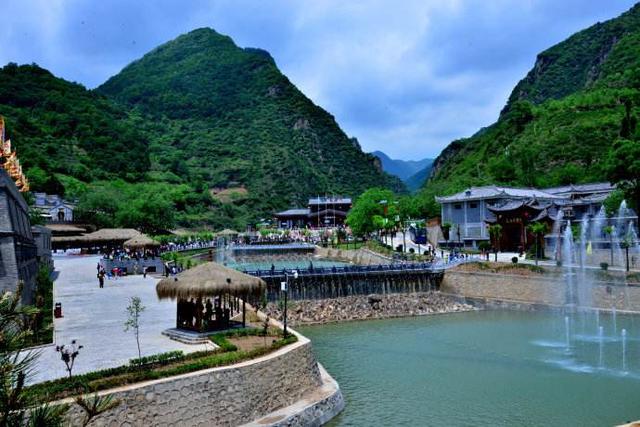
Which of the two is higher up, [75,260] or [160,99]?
[160,99]

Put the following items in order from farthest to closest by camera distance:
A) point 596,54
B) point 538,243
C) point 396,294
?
point 596,54 → point 538,243 → point 396,294

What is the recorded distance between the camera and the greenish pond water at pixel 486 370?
61.6 ft

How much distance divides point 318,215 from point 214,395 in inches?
4175

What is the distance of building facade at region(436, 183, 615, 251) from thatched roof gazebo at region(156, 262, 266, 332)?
39.8 m

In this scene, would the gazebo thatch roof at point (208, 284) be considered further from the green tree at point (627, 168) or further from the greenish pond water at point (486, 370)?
the green tree at point (627, 168)

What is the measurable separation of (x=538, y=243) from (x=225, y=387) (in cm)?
4161

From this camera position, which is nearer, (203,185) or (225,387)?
(225,387)

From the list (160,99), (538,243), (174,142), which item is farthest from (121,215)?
(160,99)

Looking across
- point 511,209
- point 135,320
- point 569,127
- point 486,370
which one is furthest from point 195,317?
point 569,127

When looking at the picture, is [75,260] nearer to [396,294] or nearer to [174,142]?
[396,294]

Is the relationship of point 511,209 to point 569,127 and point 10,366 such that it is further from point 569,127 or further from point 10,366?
point 569,127

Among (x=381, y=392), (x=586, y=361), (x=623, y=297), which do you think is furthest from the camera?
(x=623, y=297)

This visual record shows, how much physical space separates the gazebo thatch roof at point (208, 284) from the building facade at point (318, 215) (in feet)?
318

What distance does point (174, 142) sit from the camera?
170750 mm
